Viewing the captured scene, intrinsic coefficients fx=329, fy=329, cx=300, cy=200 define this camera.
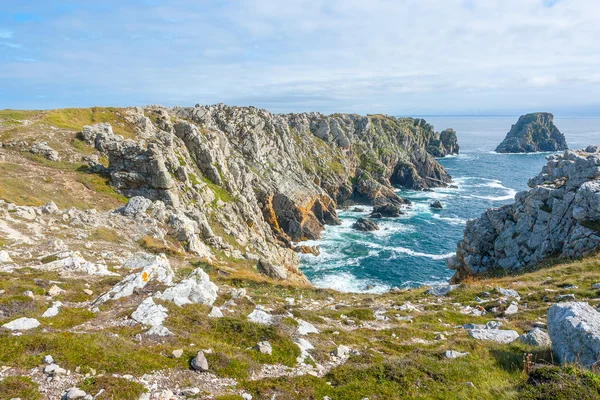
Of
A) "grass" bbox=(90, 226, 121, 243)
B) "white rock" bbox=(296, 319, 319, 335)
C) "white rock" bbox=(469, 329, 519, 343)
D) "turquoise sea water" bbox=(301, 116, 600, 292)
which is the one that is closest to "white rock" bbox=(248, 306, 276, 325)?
"white rock" bbox=(296, 319, 319, 335)

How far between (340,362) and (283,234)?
6904 cm

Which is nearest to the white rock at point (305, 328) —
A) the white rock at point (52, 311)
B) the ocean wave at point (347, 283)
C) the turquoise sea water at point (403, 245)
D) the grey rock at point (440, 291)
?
the white rock at point (52, 311)

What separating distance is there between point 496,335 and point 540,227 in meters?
26.1

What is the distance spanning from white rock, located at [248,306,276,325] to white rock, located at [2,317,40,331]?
8.10m

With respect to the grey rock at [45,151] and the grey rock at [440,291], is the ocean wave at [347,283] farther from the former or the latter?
the grey rock at [45,151]

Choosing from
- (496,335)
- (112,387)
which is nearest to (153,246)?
(112,387)

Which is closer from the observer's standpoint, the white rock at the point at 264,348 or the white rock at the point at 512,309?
the white rock at the point at 264,348

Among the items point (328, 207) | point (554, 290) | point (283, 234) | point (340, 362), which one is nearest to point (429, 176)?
point (328, 207)

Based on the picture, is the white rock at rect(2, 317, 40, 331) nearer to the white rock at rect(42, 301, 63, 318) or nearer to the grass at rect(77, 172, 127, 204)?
the white rock at rect(42, 301, 63, 318)

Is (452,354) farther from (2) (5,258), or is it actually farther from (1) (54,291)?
(2) (5,258)

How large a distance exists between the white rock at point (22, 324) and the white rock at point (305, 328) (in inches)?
389

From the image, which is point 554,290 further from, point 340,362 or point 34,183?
point 34,183

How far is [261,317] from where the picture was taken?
15.9 m

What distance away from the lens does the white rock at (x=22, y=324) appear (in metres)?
11.1
